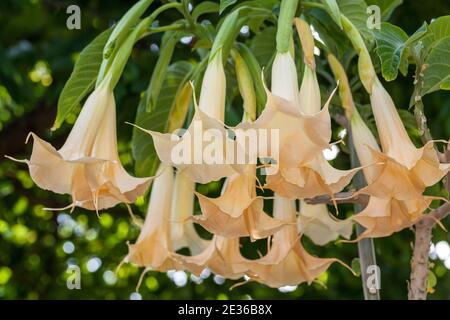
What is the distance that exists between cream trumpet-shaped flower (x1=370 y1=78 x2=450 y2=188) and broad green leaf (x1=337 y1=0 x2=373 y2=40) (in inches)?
3.9

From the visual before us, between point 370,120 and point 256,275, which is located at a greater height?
point 370,120

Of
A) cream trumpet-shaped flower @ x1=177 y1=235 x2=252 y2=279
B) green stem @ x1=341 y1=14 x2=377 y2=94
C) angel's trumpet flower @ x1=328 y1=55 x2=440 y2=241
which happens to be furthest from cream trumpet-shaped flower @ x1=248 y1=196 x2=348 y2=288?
green stem @ x1=341 y1=14 x2=377 y2=94

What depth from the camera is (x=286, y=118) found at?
0.85m

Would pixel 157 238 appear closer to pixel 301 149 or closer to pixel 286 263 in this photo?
pixel 286 263

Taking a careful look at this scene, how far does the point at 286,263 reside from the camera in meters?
1.10

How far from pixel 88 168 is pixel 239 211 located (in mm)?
193

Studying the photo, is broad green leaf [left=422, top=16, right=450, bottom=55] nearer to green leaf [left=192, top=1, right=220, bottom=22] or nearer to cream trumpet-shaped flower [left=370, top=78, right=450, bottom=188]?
cream trumpet-shaped flower [left=370, top=78, right=450, bottom=188]

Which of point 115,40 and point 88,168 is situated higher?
point 115,40

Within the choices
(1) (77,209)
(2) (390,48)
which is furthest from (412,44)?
(1) (77,209)

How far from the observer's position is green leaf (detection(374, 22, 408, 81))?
975 millimetres

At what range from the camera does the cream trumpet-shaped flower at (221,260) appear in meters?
1.10
